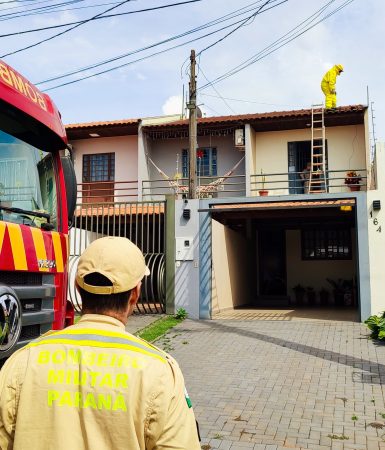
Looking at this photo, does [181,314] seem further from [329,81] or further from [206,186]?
[329,81]

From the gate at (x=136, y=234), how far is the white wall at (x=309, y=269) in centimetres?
603

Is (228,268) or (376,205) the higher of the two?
(376,205)

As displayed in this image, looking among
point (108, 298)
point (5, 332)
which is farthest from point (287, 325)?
point (108, 298)

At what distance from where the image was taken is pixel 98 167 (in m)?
18.7

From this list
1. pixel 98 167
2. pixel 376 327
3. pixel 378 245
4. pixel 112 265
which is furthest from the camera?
pixel 98 167

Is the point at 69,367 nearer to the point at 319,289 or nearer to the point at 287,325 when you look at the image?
the point at 287,325

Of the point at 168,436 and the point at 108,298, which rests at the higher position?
the point at 108,298

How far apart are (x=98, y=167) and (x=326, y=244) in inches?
375

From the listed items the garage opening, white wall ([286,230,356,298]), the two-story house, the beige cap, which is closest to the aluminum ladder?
the two-story house

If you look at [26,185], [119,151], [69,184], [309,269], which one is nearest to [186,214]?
[119,151]

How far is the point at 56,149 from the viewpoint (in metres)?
5.16

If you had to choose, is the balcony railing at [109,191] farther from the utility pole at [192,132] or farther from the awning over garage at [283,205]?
the awning over garage at [283,205]

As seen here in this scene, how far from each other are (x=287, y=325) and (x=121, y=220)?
6146 millimetres

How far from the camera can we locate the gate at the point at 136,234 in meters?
13.2
